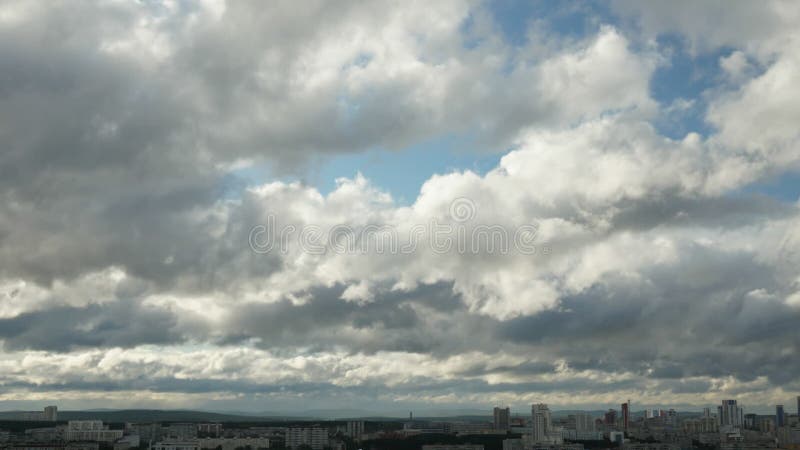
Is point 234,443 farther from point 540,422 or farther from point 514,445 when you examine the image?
point 540,422

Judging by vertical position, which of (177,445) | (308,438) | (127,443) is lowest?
(127,443)

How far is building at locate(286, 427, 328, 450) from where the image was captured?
547 ft

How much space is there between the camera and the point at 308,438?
170500 millimetres

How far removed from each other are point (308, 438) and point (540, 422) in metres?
53.1

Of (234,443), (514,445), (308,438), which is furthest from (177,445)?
(514,445)

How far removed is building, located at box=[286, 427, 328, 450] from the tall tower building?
44.7 metres

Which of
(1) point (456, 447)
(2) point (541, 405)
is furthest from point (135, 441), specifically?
(2) point (541, 405)

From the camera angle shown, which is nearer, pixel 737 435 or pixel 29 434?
pixel 737 435

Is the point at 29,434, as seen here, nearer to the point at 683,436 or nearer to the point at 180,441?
the point at 180,441

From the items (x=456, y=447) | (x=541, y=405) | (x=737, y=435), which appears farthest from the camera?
(x=541, y=405)

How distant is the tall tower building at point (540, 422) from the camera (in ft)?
592

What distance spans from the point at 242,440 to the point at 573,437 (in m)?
79.1

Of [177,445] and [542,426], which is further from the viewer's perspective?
[542,426]

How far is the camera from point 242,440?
6501 inches
